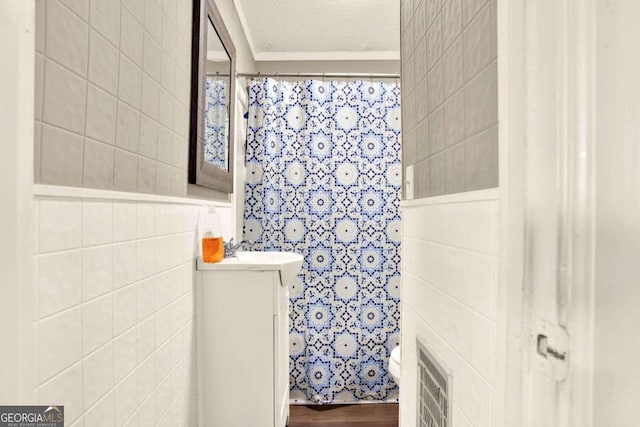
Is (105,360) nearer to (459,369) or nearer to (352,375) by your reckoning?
(459,369)

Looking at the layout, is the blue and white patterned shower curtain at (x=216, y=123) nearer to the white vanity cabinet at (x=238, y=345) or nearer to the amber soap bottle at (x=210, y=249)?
the amber soap bottle at (x=210, y=249)

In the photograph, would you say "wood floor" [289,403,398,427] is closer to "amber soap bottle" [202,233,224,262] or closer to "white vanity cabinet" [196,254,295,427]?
"white vanity cabinet" [196,254,295,427]

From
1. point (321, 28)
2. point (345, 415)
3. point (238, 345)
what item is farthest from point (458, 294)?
point (321, 28)

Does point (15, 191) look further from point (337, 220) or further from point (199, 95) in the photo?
point (337, 220)

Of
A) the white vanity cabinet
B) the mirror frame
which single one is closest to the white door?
the white vanity cabinet

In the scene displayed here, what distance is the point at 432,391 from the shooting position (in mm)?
897

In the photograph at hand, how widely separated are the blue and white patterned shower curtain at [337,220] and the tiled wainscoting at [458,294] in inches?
42.8

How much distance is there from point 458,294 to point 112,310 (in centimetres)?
82

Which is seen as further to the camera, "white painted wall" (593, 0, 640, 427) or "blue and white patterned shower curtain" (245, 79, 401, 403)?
"blue and white patterned shower curtain" (245, 79, 401, 403)

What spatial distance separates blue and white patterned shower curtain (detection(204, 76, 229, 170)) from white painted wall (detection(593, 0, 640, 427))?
56.6 inches

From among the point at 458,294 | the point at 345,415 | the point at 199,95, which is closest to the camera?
the point at 458,294

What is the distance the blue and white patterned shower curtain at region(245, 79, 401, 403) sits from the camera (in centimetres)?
218

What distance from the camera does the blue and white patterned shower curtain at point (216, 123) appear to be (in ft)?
5.14

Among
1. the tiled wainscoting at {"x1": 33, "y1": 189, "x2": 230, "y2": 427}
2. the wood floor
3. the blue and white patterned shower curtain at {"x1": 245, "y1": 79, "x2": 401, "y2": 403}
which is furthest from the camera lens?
the blue and white patterned shower curtain at {"x1": 245, "y1": 79, "x2": 401, "y2": 403}
